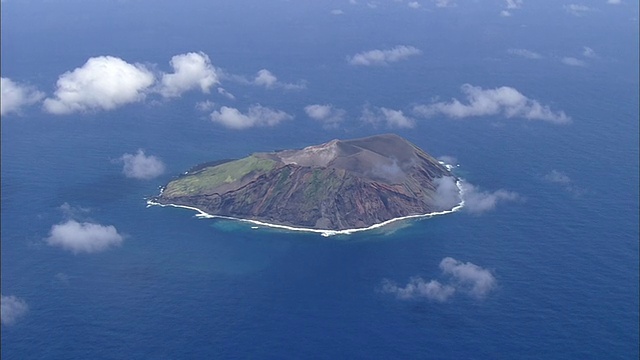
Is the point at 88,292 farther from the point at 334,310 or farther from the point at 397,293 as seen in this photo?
the point at 397,293

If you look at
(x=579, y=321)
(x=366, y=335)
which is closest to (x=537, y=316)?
(x=579, y=321)

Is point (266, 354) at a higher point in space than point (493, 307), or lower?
lower

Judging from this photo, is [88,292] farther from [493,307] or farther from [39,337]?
[493,307]

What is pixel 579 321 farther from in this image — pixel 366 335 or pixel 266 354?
pixel 266 354

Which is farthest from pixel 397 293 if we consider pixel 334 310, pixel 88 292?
pixel 88 292

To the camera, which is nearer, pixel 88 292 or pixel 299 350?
pixel 299 350

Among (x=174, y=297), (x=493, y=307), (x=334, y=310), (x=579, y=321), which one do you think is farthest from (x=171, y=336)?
(x=579, y=321)

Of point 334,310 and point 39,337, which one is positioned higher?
point 334,310

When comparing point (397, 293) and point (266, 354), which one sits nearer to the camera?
point (266, 354)
